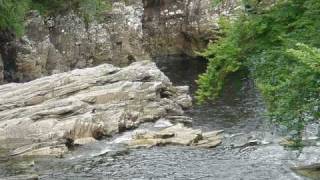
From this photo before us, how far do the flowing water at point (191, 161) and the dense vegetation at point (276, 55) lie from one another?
13.7 ft

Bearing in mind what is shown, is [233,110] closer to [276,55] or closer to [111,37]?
[276,55]

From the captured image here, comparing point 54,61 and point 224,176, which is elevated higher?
point 54,61

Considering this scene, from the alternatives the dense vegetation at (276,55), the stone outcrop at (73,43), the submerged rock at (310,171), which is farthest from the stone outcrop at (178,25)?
the dense vegetation at (276,55)

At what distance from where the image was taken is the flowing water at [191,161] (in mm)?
24422

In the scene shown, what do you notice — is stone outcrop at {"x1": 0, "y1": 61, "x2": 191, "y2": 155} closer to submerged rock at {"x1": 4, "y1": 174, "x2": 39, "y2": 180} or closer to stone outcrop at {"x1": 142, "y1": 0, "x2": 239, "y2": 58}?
submerged rock at {"x1": 4, "y1": 174, "x2": 39, "y2": 180}

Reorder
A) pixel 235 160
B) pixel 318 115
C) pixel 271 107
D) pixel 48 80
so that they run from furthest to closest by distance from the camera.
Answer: pixel 48 80 < pixel 235 160 < pixel 271 107 < pixel 318 115

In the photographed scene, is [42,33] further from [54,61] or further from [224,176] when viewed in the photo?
[224,176]

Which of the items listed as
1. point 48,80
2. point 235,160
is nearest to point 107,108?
point 48,80

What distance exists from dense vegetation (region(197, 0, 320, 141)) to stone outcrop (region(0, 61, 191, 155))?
13126 millimetres

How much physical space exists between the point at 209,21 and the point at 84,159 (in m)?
32.7

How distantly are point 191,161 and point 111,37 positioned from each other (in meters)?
32.2

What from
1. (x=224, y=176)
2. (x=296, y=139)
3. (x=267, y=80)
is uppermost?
(x=267, y=80)

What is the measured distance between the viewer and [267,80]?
18.5 meters

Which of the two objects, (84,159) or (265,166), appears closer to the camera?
(265,166)
